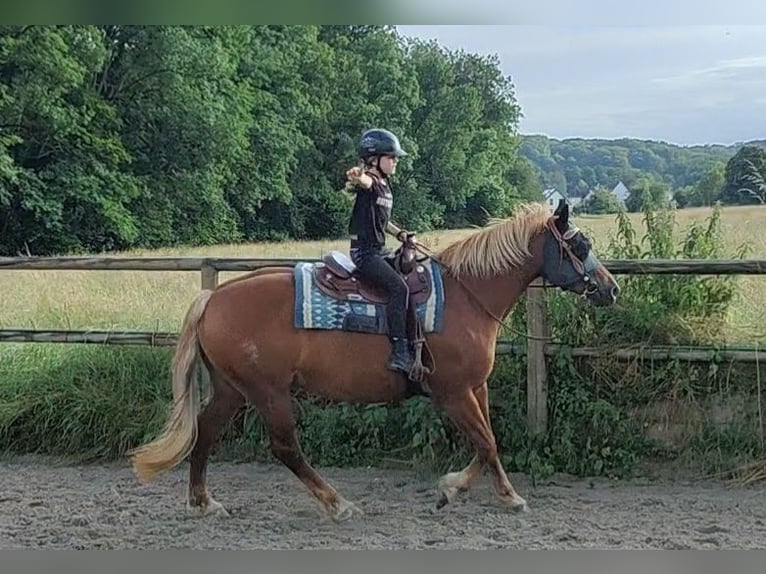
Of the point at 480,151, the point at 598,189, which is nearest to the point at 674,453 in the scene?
the point at 598,189

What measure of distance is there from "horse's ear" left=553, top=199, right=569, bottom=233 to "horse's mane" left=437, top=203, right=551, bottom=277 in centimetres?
6

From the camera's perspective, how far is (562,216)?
3.44 m

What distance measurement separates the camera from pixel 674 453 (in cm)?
396

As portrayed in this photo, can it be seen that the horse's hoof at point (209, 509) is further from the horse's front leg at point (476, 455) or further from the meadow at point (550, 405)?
the horse's front leg at point (476, 455)

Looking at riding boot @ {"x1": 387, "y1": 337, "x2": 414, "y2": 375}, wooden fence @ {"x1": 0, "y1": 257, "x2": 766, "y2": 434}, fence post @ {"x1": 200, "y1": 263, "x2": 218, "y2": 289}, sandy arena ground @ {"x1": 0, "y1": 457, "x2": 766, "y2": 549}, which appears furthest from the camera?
fence post @ {"x1": 200, "y1": 263, "x2": 218, "y2": 289}

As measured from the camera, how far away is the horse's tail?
3.37 meters

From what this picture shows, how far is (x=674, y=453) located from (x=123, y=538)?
2.25 m

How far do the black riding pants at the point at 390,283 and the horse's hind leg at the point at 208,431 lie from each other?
0.65 metres

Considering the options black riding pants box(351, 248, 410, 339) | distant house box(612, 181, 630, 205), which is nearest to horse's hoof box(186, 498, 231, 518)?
black riding pants box(351, 248, 410, 339)

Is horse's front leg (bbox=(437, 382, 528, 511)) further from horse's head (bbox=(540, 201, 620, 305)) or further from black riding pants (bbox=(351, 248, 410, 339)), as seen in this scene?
horse's head (bbox=(540, 201, 620, 305))

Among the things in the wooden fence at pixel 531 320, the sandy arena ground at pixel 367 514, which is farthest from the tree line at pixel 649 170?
the sandy arena ground at pixel 367 514

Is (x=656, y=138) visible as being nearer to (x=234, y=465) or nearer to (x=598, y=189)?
(x=598, y=189)

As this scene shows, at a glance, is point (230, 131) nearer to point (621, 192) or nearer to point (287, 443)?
point (621, 192)

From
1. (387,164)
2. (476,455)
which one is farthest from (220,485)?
(387,164)
